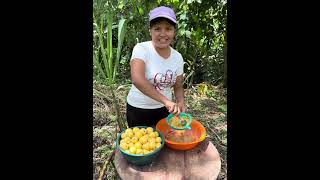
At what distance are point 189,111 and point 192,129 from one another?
4.72 ft

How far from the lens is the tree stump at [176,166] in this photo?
135cm

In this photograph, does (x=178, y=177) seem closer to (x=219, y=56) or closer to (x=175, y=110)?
(x=175, y=110)

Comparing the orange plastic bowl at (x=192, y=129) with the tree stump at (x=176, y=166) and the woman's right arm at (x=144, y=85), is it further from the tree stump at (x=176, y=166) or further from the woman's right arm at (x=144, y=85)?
the woman's right arm at (x=144, y=85)

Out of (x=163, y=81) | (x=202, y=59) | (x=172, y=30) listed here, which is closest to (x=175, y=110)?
(x=163, y=81)

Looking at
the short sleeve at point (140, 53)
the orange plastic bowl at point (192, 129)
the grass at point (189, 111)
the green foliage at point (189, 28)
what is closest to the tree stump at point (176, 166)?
the orange plastic bowl at point (192, 129)

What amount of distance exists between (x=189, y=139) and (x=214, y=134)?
4.18 ft

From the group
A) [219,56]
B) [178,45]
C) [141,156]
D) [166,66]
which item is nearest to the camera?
[141,156]

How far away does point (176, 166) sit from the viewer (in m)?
1.41

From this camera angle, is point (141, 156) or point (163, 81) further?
point (163, 81)

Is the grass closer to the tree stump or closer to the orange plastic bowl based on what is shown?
the orange plastic bowl

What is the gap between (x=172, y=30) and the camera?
4.85ft

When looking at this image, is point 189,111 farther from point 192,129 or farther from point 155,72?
point 155,72

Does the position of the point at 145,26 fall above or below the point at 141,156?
above

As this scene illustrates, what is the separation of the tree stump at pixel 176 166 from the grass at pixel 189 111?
822mm
